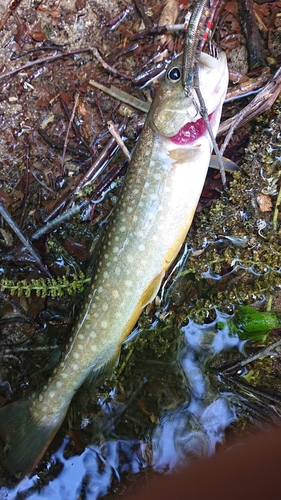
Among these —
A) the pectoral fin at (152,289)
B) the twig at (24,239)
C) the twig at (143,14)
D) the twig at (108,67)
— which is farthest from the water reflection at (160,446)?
the twig at (143,14)

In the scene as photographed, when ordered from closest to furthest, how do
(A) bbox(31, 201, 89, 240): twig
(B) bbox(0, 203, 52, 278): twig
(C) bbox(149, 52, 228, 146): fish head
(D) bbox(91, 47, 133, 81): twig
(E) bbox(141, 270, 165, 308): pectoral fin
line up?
1. (C) bbox(149, 52, 228, 146): fish head
2. (E) bbox(141, 270, 165, 308): pectoral fin
3. (B) bbox(0, 203, 52, 278): twig
4. (A) bbox(31, 201, 89, 240): twig
5. (D) bbox(91, 47, 133, 81): twig

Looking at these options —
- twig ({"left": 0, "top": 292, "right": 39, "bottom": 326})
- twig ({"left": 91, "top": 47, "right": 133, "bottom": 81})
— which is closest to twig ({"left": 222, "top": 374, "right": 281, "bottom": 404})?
twig ({"left": 0, "top": 292, "right": 39, "bottom": 326})

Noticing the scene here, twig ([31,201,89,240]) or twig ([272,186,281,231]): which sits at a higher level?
twig ([31,201,89,240])

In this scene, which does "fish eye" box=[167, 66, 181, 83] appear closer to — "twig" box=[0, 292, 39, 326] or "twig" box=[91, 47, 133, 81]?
"twig" box=[91, 47, 133, 81]

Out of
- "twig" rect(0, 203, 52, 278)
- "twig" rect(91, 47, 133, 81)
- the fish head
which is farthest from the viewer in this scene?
"twig" rect(91, 47, 133, 81)

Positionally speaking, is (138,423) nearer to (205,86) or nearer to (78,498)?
(78,498)

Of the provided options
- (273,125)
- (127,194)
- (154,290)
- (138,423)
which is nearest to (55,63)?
(127,194)
